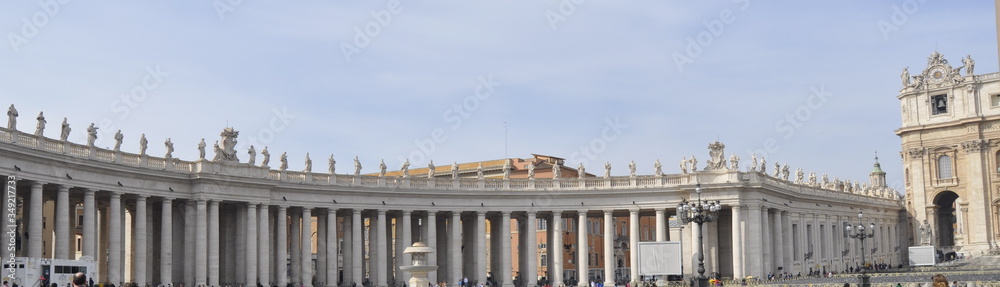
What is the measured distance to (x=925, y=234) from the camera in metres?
123

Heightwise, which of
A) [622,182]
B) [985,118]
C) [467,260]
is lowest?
[467,260]

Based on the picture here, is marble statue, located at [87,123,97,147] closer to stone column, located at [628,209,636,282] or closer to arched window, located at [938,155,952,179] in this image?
stone column, located at [628,209,636,282]

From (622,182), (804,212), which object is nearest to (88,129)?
(622,182)

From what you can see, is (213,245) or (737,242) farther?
(737,242)

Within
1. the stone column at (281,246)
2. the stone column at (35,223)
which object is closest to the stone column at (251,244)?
the stone column at (281,246)

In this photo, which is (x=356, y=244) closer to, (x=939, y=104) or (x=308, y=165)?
(x=308, y=165)

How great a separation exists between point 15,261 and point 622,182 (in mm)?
51040

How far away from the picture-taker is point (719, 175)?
88.3 m

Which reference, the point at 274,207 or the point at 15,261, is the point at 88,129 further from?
the point at 274,207

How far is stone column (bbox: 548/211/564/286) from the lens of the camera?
87750 millimetres

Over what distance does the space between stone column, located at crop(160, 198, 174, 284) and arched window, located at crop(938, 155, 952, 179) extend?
9141 cm

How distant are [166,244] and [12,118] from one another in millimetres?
14994

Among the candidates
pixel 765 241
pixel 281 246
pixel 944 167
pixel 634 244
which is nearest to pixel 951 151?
pixel 944 167

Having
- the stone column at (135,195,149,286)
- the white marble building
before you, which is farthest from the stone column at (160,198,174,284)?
the stone column at (135,195,149,286)
